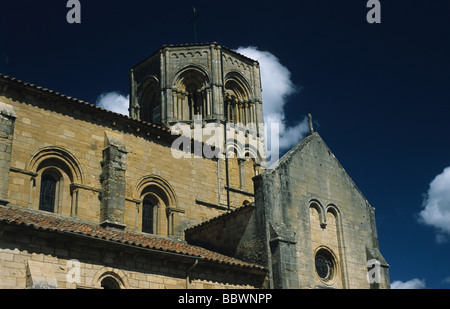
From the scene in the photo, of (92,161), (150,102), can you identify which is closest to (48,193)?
(92,161)

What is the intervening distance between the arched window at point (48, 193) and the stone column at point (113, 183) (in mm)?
1570

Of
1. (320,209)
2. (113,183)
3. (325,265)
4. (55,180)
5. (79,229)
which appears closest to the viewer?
(79,229)

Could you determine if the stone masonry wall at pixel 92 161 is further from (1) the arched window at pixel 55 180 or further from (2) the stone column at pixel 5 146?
(2) the stone column at pixel 5 146

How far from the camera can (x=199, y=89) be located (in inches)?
1182

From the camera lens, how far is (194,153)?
2280 centimetres

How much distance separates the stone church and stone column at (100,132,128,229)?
0.14ft

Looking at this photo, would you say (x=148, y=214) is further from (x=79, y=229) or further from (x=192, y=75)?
(x=192, y=75)

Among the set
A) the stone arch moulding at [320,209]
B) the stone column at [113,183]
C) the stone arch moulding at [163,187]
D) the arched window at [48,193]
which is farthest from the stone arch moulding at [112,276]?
the stone arch moulding at [320,209]

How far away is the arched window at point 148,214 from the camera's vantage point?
20.6 metres

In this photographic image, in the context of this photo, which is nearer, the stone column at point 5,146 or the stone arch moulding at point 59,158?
the stone column at point 5,146

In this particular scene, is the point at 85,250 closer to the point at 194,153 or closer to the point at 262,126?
the point at 194,153

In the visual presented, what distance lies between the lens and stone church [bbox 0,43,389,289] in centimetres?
1453

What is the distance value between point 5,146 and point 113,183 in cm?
369
